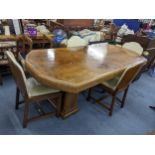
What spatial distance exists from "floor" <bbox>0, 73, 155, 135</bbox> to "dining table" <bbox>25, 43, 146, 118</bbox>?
178 mm

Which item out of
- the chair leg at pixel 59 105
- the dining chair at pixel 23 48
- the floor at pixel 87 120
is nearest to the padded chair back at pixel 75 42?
the dining chair at pixel 23 48

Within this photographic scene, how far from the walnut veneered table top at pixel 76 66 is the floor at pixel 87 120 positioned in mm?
678

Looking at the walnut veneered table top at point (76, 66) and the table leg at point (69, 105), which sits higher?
the walnut veneered table top at point (76, 66)

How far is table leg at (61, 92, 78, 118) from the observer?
232 centimetres

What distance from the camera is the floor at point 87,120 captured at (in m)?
2.19

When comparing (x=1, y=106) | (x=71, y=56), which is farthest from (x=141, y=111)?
(x=1, y=106)

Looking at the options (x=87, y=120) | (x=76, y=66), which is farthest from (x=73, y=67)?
(x=87, y=120)

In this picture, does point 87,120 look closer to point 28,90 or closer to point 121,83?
point 121,83

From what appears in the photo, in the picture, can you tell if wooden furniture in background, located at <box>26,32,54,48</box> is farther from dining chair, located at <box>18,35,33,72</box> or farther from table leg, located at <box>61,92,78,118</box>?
table leg, located at <box>61,92,78,118</box>

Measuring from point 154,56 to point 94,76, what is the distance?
274 centimetres

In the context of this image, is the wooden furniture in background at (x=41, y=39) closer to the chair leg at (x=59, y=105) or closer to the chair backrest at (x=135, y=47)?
the chair leg at (x=59, y=105)

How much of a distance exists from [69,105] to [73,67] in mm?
578

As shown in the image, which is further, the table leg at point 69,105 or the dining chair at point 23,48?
the dining chair at point 23,48

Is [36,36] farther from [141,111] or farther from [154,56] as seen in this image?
[154,56]
